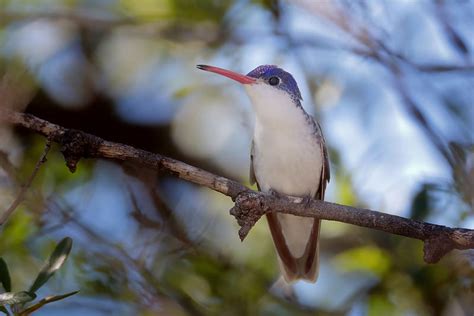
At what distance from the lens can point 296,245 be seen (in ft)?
14.9

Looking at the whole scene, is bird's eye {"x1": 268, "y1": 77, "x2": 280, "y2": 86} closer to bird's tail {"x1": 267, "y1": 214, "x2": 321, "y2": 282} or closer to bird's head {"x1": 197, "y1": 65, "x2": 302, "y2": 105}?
→ bird's head {"x1": 197, "y1": 65, "x2": 302, "y2": 105}

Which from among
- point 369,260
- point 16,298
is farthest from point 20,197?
point 369,260

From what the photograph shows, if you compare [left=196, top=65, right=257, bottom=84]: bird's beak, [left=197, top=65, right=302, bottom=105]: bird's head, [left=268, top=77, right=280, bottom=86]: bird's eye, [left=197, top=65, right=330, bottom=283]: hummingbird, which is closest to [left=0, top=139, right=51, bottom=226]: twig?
[left=196, top=65, right=257, bottom=84]: bird's beak

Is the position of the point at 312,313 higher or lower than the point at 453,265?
lower

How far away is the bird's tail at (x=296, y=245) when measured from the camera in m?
4.16

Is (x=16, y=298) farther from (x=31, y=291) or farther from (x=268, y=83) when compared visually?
(x=268, y=83)

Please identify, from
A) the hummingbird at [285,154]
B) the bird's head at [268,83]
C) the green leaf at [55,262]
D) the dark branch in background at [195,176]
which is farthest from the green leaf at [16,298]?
the bird's head at [268,83]

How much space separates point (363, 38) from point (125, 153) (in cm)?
148

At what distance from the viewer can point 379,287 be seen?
3988 mm

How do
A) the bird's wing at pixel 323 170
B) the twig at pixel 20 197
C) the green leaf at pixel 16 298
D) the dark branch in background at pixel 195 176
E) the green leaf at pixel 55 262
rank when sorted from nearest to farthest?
1. the green leaf at pixel 16 298
2. the twig at pixel 20 197
3. the green leaf at pixel 55 262
4. the dark branch in background at pixel 195 176
5. the bird's wing at pixel 323 170

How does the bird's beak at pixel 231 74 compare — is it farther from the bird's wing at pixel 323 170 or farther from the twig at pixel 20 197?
the twig at pixel 20 197

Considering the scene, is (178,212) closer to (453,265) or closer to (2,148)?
(2,148)

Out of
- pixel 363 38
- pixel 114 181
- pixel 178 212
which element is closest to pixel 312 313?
pixel 178 212

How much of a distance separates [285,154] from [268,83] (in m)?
0.52
